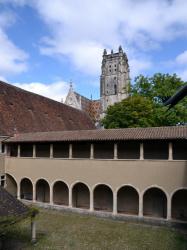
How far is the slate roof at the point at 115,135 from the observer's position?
1989 cm

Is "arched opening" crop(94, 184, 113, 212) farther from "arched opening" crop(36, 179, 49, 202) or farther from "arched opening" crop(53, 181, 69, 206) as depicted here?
"arched opening" crop(36, 179, 49, 202)

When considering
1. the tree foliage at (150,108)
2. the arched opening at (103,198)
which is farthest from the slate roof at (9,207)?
the tree foliage at (150,108)

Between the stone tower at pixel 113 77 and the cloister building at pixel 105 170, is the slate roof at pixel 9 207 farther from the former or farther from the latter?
the stone tower at pixel 113 77

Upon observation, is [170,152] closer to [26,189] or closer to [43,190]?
[43,190]

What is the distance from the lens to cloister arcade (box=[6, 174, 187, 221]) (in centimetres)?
2130

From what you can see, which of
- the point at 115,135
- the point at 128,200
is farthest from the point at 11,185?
the point at 115,135

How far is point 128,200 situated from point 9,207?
12.0 meters

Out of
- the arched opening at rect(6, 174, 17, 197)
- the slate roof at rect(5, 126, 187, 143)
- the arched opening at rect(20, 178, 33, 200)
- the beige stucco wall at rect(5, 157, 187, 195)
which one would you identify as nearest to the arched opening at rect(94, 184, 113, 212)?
the beige stucco wall at rect(5, 157, 187, 195)

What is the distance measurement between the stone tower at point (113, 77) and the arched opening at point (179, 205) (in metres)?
56.6

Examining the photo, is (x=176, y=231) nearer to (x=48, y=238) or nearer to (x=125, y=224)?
(x=125, y=224)

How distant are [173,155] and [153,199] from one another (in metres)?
3.92

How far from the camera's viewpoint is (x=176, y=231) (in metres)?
18.4

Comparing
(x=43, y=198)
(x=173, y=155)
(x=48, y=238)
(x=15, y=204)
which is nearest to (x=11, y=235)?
(x=48, y=238)

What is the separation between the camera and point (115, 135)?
71.8ft
